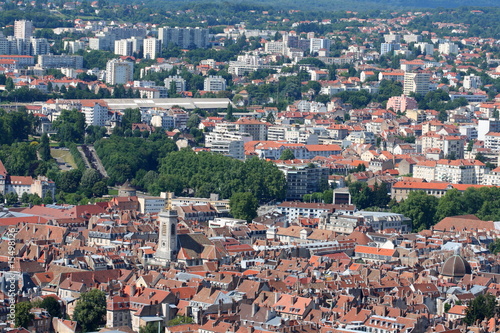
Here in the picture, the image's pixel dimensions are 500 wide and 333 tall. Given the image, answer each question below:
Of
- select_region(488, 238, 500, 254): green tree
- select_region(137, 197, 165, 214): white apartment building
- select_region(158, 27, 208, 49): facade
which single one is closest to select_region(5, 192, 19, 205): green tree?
select_region(137, 197, 165, 214): white apartment building

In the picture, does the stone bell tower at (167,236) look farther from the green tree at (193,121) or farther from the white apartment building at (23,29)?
the white apartment building at (23,29)

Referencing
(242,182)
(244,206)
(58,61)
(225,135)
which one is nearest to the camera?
(244,206)

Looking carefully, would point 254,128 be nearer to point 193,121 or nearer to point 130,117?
point 193,121

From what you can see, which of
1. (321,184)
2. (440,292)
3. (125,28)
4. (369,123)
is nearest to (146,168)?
(321,184)

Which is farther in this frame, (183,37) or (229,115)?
(183,37)

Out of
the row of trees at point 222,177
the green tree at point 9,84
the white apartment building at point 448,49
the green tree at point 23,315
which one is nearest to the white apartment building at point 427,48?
the white apartment building at point 448,49

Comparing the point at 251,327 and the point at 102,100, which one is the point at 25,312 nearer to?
the point at 251,327

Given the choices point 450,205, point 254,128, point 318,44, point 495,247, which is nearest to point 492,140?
point 254,128

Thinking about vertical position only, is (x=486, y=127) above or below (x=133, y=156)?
below
